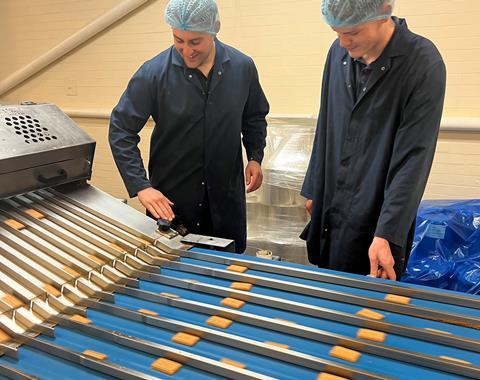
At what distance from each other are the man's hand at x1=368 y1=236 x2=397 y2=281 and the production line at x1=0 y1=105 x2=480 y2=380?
233 mm

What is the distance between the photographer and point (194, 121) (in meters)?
1.89

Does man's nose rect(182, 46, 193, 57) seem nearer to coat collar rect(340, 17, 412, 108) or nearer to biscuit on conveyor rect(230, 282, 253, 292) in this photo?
coat collar rect(340, 17, 412, 108)

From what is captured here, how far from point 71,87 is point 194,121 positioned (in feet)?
8.07

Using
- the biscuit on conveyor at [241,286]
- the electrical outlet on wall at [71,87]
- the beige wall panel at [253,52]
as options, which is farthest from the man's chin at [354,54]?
the electrical outlet on wall at [71,87]

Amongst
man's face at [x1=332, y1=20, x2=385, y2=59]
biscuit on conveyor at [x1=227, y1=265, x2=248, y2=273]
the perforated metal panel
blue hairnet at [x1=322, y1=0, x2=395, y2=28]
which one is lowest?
biscuit on conveyor at [x1=227, y1=265, x2=248, y2=273]

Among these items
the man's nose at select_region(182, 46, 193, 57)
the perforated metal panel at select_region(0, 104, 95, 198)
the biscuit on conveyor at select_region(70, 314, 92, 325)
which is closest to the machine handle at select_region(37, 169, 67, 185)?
the perforated metal panel at select_region(0, 104, 95, 198)

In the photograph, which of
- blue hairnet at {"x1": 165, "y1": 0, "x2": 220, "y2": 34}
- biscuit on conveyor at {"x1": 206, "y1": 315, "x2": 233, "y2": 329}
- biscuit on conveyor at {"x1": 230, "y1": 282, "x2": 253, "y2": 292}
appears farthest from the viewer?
blue hairnet at {"x1": 165, "y1": 0, "x2": 220, "y2": 34}

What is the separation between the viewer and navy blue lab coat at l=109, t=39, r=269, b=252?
185 cm

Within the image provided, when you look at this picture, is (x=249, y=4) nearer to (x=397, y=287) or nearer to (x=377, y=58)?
(x=377, y=58)

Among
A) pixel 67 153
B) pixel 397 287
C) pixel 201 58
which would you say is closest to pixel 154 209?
pixel 67 153

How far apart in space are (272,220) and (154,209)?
1.31 meters

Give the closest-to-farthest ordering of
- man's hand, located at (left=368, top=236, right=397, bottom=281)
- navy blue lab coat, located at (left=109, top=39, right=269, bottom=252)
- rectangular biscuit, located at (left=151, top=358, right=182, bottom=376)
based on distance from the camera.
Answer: rectangular biscuit, located at (left=151, top=358, right=182, bottom=376) < man's hand, located at (left=368, top=236, right=397, bottom=281) < navy blue lab coat, located at (left=109, top=39, right=269, bottom=252)

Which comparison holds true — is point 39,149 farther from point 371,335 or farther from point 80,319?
point 371,335

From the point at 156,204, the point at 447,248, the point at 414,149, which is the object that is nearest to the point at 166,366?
the point at 156,204
